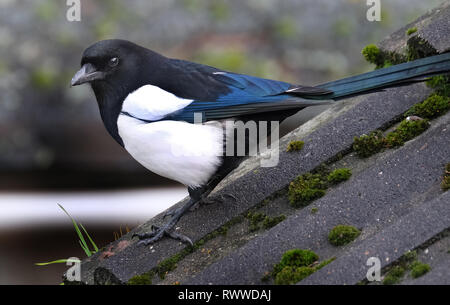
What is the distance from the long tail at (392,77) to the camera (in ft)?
7.92

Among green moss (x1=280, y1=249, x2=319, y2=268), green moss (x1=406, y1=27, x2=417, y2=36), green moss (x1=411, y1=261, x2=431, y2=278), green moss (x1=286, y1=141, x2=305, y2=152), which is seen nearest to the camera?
green moss (x1=411, y1=261, x2=431, y2=278)

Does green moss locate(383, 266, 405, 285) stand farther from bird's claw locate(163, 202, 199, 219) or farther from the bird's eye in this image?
the bird's eye

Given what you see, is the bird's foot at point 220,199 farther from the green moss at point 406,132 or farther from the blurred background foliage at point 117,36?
the blurred background foliage at point 117,36

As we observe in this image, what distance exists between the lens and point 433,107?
2.51 m

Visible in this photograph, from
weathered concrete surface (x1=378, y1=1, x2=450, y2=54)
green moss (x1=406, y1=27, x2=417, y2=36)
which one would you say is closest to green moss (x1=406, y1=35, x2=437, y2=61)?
weathered concrete surface (x1=378, y1=1, x2=450, y2=54)

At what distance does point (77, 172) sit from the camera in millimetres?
5445

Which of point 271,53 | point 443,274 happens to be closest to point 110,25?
point 271,53

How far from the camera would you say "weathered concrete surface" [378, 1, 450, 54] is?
8.52 feet

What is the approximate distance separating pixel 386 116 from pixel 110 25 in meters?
3.90

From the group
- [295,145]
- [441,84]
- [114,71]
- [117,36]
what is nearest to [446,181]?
[441,84]

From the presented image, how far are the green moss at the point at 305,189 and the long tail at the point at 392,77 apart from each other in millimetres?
318

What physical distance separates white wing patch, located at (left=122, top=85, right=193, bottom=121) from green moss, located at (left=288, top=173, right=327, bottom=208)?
1.64ft

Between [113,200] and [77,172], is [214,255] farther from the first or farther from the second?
[77,172]

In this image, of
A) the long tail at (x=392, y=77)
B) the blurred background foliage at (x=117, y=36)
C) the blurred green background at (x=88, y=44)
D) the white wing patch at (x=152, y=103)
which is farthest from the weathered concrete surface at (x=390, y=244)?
the blurred background foliage at (x=117, y=36)
